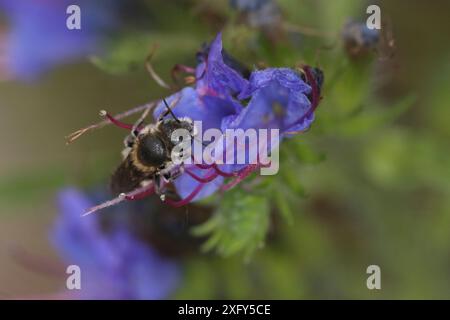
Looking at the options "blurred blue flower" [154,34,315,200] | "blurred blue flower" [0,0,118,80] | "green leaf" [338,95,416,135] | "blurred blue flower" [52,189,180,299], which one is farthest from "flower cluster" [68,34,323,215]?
"blurred blue flower" [0,0,118,80]

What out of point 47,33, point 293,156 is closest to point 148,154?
point 293,156

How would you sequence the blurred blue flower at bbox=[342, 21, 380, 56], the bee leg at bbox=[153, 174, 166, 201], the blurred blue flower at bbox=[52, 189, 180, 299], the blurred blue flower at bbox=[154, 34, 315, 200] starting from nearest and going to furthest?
the blurred blue flower at bbox=[154, 34, 315, 200] < the bee leg at bbox=[153, 174, 166, 201] < the blurred blue flower at bbox=[342, 21, 380, 56] < the blurred blue flower at bbox=[52, 189, 180, 299]

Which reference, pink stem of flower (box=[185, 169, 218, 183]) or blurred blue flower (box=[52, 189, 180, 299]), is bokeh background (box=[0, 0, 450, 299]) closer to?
blurred blue flower (box=[52, 189, 180, 299])

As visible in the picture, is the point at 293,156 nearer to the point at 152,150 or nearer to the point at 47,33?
the point at 152,150

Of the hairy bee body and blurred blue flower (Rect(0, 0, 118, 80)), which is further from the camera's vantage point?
blurred blue flower (Rect(0, 0, 118, 80))

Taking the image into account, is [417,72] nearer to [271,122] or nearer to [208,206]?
[208,206]

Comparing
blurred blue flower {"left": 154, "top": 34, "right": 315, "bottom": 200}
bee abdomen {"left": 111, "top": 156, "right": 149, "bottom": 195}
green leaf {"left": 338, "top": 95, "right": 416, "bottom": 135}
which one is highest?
green leaf {"left": 338, "top": 95, "right": 416, "bottom": 135}

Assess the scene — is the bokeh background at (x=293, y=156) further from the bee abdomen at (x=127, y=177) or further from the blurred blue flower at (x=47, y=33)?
the bee abdomen at (x=127, y=177)
